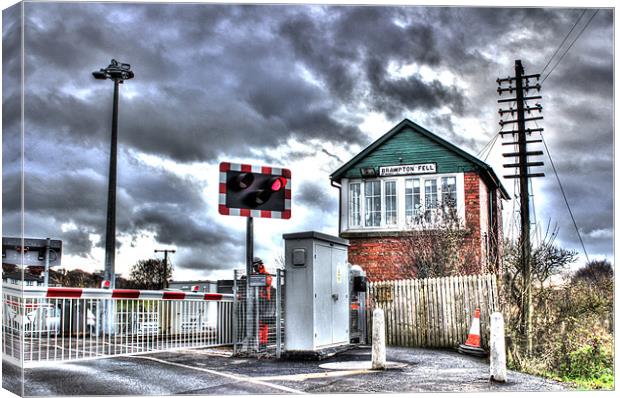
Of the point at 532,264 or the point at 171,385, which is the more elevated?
the point at 532,264

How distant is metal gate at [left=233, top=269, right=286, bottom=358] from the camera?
13.3 m

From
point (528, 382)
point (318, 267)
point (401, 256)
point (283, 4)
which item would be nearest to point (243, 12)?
point (283, 4)

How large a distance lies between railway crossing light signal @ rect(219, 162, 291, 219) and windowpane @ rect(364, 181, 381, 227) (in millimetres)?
10901

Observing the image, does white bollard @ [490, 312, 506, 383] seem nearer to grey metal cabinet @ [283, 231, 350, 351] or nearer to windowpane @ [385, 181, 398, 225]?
grey metal cabinet @ [283, 231, 350, 351]

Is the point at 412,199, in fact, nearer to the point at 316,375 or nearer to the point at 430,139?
the point at 430,139

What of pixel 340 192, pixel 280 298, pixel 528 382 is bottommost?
pixel 528 382

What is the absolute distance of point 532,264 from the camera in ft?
48.2

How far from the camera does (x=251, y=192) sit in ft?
41.4

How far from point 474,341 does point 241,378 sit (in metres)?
5.66

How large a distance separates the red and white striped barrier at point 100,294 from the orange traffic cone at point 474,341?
470 cm

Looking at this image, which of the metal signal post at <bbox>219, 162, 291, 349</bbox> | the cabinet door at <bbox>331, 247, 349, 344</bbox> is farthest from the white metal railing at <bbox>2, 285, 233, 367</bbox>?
the cabinet door at <bbox>331, 247, 349, 344</bbox>

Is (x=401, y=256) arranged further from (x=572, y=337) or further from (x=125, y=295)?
(x=125, y=295)

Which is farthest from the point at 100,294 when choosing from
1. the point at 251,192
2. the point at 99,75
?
the point at 99,75

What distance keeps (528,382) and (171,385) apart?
4.95 m
